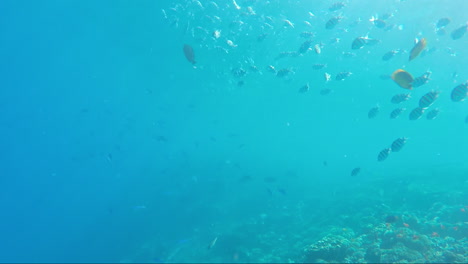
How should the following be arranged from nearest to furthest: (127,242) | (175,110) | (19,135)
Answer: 1. (127,242)
2. (19,135)
3. (175,110)

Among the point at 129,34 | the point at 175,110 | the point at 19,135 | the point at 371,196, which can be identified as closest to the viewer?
the point at 371,196

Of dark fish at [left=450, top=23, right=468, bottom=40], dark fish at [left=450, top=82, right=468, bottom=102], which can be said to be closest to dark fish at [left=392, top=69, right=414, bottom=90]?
dark fish at [left=450, top=82, right=468, bottom=102]

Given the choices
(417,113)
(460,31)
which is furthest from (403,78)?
(460,31)

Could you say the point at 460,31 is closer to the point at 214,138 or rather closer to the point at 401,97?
the point at 401,97

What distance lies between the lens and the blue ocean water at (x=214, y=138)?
13.6 metres

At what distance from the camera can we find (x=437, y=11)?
121ft

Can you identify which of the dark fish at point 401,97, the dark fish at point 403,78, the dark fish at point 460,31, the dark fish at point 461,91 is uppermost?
the dark fish at point 460,31

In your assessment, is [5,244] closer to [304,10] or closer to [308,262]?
[308,262]

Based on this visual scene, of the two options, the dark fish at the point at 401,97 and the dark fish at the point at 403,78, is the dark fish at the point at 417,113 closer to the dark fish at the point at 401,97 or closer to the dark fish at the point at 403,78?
the dark fish at the point at 401,97

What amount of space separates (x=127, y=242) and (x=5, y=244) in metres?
32.7

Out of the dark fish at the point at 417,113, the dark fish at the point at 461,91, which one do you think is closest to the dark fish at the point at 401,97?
the dark fish at the point at 417,113

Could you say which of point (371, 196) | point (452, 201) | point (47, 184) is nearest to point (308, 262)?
point (452, 201)

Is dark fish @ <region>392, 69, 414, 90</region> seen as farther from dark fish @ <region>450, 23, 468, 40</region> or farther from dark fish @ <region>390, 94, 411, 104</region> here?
dark fish @ <region>450, 23, 468, 40</region>

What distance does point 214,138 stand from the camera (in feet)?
78.1
